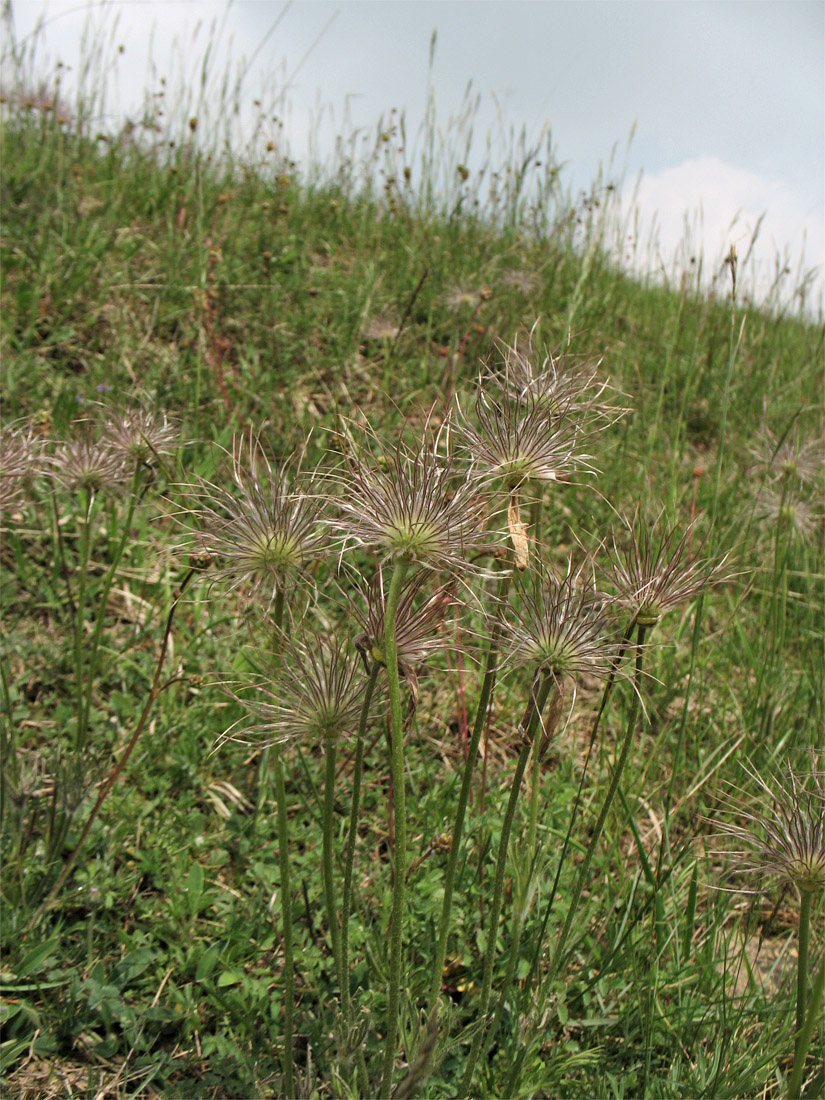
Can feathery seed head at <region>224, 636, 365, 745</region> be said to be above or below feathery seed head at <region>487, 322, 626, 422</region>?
below

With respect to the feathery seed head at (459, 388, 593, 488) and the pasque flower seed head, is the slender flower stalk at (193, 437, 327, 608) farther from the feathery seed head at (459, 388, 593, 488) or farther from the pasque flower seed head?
the feathery seed head at (459, 388, 593, 488)

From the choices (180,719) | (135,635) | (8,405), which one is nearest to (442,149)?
(8,405)

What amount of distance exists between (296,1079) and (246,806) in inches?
35.7

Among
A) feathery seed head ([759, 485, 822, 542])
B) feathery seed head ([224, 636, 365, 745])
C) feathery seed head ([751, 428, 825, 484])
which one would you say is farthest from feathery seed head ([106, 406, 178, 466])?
feathery seed head ([759, 485, 822, 542])

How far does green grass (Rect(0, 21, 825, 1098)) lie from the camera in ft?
5.82

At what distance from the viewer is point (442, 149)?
5.51 metres

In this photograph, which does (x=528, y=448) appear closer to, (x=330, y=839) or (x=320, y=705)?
(x=320, y=705)

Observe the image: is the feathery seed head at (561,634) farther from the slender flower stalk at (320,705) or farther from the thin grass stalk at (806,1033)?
the thin grass stalk at (806,1033)

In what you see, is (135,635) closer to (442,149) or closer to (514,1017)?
(514,1017)

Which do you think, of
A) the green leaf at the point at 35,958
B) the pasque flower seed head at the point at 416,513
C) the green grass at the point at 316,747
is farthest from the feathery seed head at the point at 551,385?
the green leaf at the point at 35,958

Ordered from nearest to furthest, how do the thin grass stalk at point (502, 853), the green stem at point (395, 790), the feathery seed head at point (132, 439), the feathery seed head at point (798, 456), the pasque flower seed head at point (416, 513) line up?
1. the green stem at point (395, 790)
2. the pasque flower seed head at point (416, 513)
3. the thin grass stalk at point (502, 853)
4. the feathery seed head at point (132, 439)
5. the feathery seed head at point (798, 456)

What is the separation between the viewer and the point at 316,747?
8.95 feet

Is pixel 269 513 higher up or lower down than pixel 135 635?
higher up

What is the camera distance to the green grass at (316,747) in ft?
5.82
